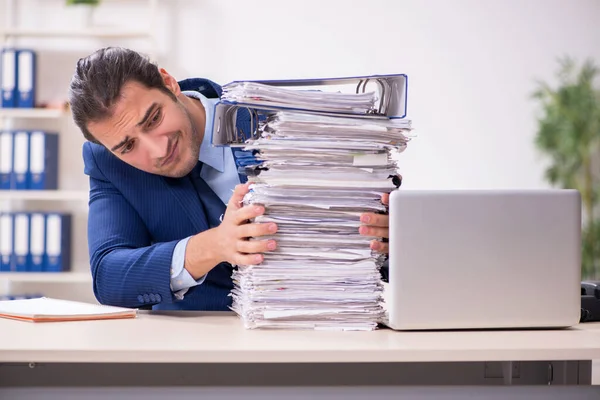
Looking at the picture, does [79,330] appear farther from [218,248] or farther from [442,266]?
[442,266]

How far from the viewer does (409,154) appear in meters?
4.34

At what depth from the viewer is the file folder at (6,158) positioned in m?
3.80

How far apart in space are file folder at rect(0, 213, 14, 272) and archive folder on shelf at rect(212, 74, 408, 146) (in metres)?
2.93

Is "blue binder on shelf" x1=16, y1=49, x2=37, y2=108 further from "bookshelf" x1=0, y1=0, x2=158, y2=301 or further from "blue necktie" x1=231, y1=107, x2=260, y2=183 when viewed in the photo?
"blue necktie" x1=231, y1=107, x2=260, y2=183

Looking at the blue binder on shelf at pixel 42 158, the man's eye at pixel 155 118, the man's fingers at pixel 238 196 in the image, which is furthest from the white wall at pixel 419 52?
the man's fingers at pixel 238 196

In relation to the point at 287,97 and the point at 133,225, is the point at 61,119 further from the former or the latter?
the point at 287,97

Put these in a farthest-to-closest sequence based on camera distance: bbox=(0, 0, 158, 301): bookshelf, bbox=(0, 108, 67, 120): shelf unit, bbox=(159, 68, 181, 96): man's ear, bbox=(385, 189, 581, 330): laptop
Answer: bbox=(0, 0, 158, 301): bookshelf, bbox=(0, 108, 67, 120): shelf unit, bbox=(159, 68, 181, 96): man's ear, bbox=(385, 189, 581, 330): laptop

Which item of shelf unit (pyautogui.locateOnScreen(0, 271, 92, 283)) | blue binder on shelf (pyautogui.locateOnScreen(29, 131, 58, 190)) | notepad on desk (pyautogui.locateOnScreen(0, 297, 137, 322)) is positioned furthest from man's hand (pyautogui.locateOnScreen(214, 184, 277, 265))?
blue binder on shelf (pyautogui.locateOnScreen(29, 131, 58, 190))

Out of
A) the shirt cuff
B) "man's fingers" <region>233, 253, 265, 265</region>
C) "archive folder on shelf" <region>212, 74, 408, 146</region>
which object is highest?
"archive folder on shelf" <region>212, 74, 408, 146</region>

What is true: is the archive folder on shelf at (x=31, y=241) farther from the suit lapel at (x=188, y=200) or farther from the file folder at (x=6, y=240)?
the suit lapel at (x=188, y=200)

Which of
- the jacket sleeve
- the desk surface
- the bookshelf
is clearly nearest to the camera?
the desk surface

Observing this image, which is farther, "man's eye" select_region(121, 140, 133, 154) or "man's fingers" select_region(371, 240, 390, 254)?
"man's eye" select_region(121, 140, 133, 154)

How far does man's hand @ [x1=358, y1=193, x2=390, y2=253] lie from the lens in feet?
3.67

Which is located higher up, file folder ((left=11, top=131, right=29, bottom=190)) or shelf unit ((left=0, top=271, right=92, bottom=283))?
file folder ((left=11, top=131, right=29, bottom=190))
